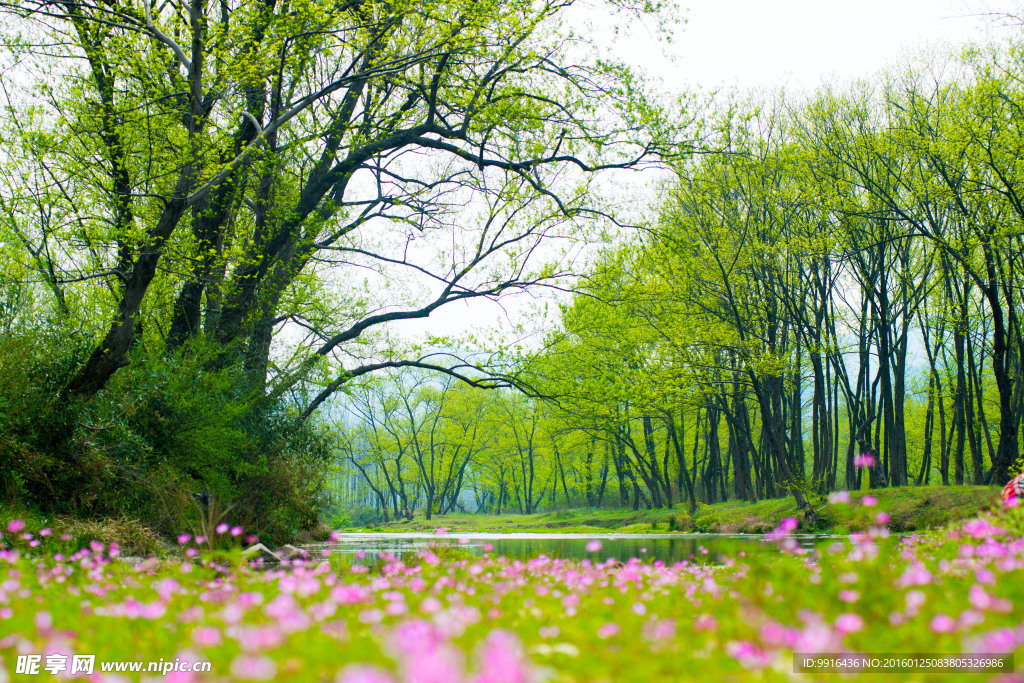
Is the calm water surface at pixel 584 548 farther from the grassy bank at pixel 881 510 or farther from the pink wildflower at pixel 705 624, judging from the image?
the grassy bank at pixel 881 510

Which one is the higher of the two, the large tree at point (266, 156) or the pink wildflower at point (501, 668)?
the large tree at point (266, 156)

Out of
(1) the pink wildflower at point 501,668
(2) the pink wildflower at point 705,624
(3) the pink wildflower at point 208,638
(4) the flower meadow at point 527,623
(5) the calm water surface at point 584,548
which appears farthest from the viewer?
(5) the calm water surface at point 584,548

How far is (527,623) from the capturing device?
3527 mm

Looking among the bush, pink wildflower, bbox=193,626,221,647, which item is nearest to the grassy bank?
the bush

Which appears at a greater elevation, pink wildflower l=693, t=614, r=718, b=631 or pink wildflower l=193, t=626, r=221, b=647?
pink wildflower l=193, t=626, r=221, b=647

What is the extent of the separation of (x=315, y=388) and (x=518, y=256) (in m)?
6.62

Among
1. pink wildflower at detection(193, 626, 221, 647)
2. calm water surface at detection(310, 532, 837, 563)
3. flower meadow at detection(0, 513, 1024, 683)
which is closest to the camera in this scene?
flower meadow at detection(0, 513, 1024, 683)

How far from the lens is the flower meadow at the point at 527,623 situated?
2.43 m

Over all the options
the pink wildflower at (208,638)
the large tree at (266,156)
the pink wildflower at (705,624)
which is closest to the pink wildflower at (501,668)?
the pink wildflower at (208,638)

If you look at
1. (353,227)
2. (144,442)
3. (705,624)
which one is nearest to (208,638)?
(705,624)

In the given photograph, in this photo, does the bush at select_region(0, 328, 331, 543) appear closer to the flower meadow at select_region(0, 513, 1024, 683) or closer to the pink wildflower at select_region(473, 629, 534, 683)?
the flower meadow at select_region(0, 513, 1024, 683)

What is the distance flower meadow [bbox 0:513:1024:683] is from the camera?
2.43 metres

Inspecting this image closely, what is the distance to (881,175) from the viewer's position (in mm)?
23594

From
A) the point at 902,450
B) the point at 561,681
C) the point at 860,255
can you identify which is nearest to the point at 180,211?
the point at 561,681
